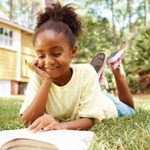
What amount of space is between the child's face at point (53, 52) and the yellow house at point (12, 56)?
37.5ft

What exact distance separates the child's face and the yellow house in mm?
11421

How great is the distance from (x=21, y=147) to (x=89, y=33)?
62.4ft

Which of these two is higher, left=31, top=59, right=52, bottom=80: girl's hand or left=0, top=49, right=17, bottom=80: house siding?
Answer: left=0, top=49, right=17, bottom=80: house siding

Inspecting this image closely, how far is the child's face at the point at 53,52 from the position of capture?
2.13 meters

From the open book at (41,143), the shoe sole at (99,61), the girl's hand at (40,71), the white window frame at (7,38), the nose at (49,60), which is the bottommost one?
the open book at (41,143)

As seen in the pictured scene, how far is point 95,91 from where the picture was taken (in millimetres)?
2373

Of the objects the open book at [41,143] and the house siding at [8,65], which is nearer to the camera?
the open book at [41,143]

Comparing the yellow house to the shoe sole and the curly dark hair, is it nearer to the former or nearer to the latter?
the shoe sole

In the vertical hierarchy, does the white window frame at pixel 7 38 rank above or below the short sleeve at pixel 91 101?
above

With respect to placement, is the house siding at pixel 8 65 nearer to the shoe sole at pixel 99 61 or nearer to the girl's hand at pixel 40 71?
the shoe sole at pixel 99 61

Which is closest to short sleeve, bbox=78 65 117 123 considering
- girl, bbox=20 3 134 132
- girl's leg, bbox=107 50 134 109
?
girl, bbox=20 3 134 132

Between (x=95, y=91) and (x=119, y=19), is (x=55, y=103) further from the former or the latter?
(x=119, y=19)

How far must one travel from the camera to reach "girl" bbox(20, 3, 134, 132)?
7.10 ft

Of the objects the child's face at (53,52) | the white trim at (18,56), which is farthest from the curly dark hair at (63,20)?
the white trim at (18,56)
